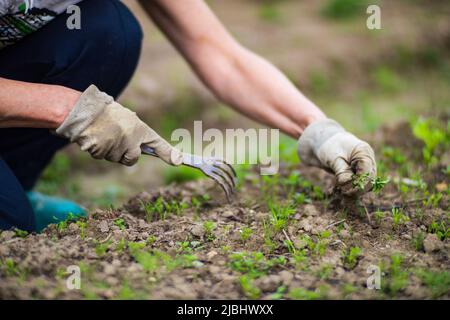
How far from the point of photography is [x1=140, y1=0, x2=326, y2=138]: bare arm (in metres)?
2.40

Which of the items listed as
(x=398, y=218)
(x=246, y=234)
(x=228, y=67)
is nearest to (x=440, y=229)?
(x=398, y=218)

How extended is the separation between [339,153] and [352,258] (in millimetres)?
453

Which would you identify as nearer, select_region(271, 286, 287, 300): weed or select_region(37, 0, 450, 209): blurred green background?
select_region(271, 286, 287, 300): weed

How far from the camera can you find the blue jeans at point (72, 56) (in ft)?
7.03

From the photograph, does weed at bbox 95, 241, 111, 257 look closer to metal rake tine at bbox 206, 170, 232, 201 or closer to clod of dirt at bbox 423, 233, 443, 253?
metal rake tine at bbox 206, 170, 232, 201

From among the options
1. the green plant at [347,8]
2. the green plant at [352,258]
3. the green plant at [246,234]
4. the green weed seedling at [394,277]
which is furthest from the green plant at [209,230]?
the green plant at [347,8]

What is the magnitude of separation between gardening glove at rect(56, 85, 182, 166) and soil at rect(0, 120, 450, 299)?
0.26 m

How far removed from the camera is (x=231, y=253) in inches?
73.4

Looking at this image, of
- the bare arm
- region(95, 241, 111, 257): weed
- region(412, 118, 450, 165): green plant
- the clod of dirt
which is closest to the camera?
region(95, 241, 111, 257): weed

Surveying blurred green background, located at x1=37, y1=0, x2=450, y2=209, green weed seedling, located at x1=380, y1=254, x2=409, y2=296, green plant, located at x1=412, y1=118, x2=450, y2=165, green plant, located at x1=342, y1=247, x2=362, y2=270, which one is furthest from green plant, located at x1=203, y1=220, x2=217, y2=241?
blurred green background, located at x1=37, y1=0, x2=450, y2=209

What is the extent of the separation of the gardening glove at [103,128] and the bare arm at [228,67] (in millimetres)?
621

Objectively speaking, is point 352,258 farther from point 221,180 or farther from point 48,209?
point 48,209

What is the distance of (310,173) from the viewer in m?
2.72
